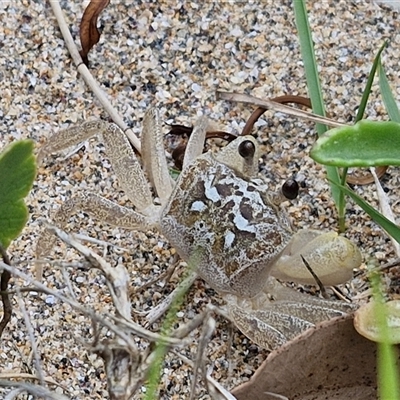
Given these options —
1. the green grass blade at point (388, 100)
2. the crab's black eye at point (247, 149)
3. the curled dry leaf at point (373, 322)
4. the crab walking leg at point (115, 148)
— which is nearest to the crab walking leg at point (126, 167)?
the crab walking leg at point (115, 148)

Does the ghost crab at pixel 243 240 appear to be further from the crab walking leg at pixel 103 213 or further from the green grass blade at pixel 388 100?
the green grass blade at pixel 388 100

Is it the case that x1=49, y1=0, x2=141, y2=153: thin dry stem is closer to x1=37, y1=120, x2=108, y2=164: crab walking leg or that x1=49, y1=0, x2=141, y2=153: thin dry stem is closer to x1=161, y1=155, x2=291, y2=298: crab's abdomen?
x1=37, y1=120, x2=108, y2=164: crab walking leg

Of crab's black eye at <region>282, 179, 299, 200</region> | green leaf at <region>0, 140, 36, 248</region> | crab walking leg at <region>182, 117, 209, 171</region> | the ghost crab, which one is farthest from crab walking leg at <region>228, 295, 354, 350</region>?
green leaf at <region>0, 140, 36, 248</region>

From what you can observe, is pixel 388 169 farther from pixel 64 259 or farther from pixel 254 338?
pixel 64 259

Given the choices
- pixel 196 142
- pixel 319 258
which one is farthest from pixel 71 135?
pixel 319 258

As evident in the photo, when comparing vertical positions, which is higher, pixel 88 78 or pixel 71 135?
pixel 88 78

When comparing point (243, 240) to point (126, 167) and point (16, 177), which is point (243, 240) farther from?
point (16, 177)

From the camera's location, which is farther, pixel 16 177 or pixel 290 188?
pixel 290 188
